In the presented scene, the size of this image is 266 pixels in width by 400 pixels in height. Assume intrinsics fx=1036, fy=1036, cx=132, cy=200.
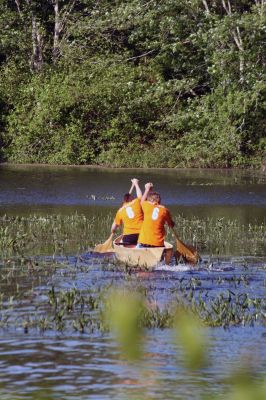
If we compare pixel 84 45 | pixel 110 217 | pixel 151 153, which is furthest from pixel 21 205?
pixel 84 45

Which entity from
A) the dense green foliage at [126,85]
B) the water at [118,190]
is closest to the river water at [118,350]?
the water at [118,190]

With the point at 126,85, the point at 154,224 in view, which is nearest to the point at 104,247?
the point at 154,224

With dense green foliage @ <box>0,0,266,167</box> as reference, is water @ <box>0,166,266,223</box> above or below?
below

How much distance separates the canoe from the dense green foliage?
73.8ft

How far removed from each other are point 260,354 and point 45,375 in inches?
93.5

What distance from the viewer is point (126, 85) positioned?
4416 centimetres

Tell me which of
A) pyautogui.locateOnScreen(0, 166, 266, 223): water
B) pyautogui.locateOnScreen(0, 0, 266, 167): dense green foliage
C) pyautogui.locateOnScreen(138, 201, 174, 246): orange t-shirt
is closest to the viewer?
pyautogui.locateOnScreen(138, 201, 174, 246): orange t-shirt

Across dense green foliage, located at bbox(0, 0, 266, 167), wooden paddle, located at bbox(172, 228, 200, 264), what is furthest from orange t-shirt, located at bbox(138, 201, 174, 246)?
dense green foliage, located at bbox(0, 0, 266, 167)

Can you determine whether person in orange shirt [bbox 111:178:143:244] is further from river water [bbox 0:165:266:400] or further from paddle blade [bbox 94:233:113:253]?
river water [bbox 0:165:266:400]

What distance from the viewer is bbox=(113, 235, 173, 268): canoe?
55.9 ft

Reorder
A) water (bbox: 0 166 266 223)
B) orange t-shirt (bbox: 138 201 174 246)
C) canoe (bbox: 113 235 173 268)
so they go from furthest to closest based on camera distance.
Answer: water (bbox: 0 166 266 223), orange t-shirt (bbox: 138 201 174 246), canoe (bbox: 113 235 173 268)

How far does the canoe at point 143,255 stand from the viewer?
1705cm

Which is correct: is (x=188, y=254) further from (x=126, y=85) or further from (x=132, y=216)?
(x=126, y=85)

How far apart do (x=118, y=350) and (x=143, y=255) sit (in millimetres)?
12508
